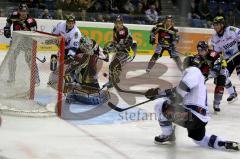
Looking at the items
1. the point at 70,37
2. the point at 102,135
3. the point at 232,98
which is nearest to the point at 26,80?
the point at 102,135

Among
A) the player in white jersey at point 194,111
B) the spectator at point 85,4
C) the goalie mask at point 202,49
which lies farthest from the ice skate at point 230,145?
the spectator at point 85,4

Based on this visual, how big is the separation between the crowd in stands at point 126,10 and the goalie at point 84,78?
5.41m

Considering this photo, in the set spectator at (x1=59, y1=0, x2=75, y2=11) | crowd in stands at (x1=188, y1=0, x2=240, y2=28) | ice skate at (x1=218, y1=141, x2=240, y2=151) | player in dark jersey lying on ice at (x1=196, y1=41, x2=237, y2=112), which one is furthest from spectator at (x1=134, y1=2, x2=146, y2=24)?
ice skate at (x1=218, y1=141, x2=240, y2=151)

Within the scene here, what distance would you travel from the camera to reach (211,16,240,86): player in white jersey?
6914 millimetres

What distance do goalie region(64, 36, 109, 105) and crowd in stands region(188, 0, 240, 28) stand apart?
6343 mm

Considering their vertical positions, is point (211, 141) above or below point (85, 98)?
above

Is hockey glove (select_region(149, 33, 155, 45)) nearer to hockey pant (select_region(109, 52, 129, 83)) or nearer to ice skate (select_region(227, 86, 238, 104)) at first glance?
hockey pant (select_region(109, 52, 129, 83))

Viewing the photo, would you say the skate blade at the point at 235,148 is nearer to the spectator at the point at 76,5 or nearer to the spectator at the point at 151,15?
the spectator at the point at 76,5

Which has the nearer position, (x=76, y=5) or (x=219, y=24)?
(x=219, y=24)

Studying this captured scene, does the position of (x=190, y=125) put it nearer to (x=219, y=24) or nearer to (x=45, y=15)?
(x=219, y=24)

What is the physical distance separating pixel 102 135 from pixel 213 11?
926 cm

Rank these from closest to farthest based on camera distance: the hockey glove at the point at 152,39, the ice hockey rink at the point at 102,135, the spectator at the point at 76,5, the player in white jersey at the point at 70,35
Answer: the ice hockey rink at the point at 102,135
the player in white jersey at the point at 70,35
the hockey glove at the point at 152,39
the spectator at the point at 76,5

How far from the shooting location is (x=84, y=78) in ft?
21.9

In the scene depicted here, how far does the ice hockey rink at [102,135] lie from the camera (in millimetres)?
4270
